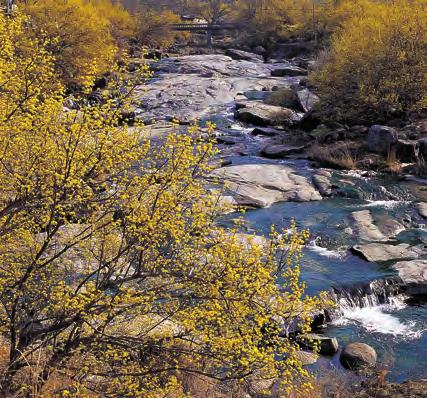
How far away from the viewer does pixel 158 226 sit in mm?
6180

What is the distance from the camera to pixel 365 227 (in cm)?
1802

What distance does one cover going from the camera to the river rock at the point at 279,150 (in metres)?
26.6

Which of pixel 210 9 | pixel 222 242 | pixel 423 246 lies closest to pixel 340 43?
pixel 423 246

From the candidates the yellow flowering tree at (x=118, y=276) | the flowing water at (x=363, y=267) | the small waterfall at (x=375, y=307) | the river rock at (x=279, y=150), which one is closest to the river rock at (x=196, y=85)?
the river rock at (x=279, y=150)

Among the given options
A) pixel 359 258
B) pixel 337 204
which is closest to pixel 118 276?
pixel 359 258

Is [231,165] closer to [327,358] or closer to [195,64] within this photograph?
[327,358]

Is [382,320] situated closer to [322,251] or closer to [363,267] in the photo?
[363,267]

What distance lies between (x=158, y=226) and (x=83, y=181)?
→ 105 cm

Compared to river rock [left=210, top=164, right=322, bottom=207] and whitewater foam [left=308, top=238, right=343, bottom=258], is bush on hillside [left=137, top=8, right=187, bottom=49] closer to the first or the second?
river rock [left=210, top=164, right=322, bottom=207]

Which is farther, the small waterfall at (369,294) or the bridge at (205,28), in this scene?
the bridge at (205,28)

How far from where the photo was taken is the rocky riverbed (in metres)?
12.7

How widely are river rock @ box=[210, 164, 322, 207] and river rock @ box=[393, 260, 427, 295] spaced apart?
6684 mm

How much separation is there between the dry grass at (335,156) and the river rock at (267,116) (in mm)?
6476

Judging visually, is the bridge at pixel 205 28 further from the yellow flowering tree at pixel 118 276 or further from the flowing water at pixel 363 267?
the yellow flowering tree at pixel 118 276
